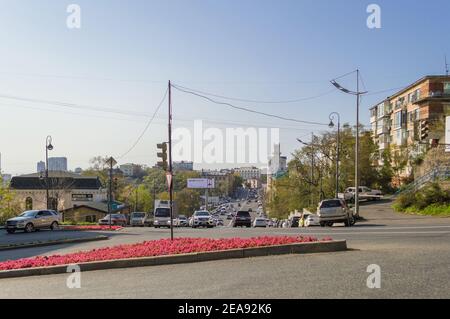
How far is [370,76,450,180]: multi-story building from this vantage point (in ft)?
221

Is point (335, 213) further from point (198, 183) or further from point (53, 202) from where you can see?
point (198, 183)

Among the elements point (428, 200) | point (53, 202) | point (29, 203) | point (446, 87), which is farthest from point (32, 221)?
point (446, 87)

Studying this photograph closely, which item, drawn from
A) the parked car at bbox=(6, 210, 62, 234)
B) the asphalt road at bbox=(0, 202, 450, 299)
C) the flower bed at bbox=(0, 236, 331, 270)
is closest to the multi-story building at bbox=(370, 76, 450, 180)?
the parked car at bbox=(6, 210, 62, 234)

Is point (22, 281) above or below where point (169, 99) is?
below

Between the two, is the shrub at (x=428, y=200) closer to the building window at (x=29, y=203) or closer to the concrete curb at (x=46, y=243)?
the concrete curb at (x=46, y=243)

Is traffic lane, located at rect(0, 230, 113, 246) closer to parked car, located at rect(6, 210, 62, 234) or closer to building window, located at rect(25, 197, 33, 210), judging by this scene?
parked car, located at rect(6, 210, 62, 234)

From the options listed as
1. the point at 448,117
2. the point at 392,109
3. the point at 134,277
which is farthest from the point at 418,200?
the point at 392,109

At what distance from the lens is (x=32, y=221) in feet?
123

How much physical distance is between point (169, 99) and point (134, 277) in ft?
31.2

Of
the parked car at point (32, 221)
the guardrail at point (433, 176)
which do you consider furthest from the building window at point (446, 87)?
the parked car at point (32, 221)

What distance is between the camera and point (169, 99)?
20.5m
